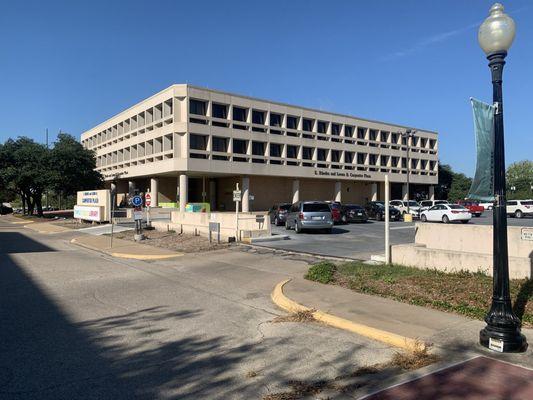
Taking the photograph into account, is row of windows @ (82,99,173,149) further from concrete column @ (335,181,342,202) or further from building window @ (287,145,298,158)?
concrete column @ (335,181,342,202)

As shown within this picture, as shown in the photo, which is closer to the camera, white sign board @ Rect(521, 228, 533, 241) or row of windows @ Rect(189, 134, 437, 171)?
white sign board @ Rect(521, 228, 533, 241)

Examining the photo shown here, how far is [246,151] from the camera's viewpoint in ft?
176

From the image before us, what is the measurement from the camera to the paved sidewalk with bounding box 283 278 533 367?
18.9 ft

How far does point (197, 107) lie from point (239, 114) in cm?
580

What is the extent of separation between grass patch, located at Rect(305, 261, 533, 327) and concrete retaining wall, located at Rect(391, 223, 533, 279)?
0.81 feet

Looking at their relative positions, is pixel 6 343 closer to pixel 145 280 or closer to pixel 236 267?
pixel 145 280

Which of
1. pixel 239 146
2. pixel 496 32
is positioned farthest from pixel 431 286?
pixel 239 146

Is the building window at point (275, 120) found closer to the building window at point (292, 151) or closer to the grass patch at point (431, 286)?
the building window at point (292, 151)

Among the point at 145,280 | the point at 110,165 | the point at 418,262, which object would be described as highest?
the point at 110,165

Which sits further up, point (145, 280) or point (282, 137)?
point (282, 137)

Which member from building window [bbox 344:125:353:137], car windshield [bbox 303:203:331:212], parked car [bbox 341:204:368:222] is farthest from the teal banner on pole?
building window [bbox 344:125:353:137]

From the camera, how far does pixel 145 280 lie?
11.8 meters

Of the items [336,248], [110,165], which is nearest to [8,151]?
[110,165]

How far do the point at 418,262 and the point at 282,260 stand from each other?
487cm
